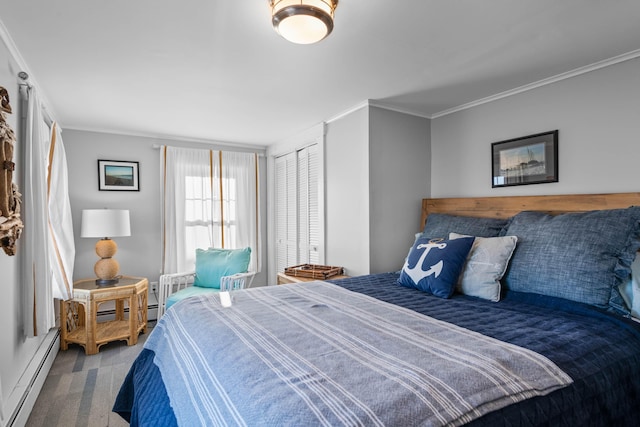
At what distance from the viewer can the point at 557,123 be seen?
2445mm

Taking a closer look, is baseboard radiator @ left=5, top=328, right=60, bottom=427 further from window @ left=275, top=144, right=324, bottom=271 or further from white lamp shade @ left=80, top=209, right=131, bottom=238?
→ window @ left=275, top=144, right=324, bottom=271

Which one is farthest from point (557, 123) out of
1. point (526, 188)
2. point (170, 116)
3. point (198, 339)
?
point (170, 116)

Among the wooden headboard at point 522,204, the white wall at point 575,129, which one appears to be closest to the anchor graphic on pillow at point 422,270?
the wooden headboard at point 522,204

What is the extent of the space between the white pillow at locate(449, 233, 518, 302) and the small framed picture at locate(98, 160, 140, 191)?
376 centimetres

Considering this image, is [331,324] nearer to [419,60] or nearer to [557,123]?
[419,60]

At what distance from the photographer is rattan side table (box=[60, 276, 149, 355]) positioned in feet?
10.1

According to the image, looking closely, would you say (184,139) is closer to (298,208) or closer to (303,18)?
(298,208)

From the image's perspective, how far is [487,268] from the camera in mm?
1985

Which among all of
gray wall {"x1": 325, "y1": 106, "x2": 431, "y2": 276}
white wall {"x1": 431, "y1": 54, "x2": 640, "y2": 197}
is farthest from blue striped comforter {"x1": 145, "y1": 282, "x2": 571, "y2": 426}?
white wall {"x1": 431, "y1": 54, "x2": 640, "y2": 197}

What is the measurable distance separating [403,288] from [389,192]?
3.77ft

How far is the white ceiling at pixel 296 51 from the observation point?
1.65m

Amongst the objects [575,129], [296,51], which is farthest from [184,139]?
[575,129]

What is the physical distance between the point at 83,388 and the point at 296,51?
9.40 ft

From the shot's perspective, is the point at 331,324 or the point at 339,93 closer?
the point at 331,324
